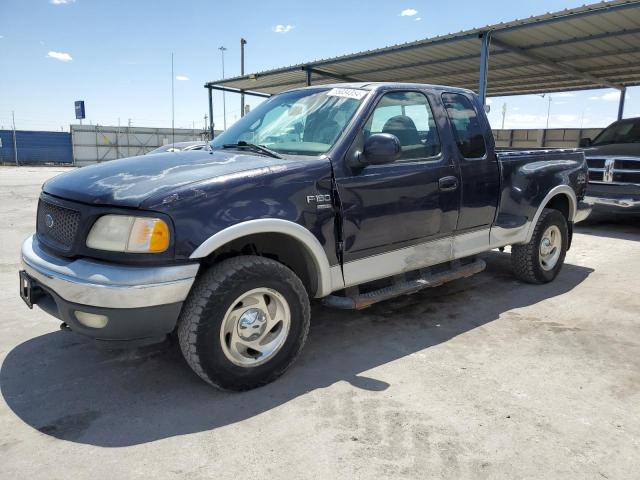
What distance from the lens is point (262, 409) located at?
286cm

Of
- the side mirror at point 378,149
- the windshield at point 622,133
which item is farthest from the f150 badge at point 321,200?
the windshield at point 622,133

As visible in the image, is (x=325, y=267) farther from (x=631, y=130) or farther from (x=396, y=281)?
(x=631, y=130)

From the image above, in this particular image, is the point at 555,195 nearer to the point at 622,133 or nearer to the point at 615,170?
the point at 615,170

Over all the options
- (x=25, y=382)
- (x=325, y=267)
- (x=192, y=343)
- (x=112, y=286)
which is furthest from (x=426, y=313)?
(x=25, y=382)

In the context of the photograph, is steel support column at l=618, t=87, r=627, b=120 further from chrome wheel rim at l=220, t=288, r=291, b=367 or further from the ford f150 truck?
chrome wheel rim at l=220, t=288, r=291, b=367

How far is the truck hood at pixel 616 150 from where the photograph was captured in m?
8.53

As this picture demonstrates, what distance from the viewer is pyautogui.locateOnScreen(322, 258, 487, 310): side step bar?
11.5ft

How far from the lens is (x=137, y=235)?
2.61 m

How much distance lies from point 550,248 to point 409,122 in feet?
8.69

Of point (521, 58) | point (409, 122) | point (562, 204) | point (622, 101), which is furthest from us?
point (622, 101)

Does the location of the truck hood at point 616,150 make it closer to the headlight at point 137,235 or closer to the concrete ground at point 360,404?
the concrete ground at point 360,404

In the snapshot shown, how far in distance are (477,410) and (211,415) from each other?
1.54 m

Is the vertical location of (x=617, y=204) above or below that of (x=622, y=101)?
below

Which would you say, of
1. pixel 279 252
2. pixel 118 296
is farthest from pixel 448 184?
pixel 118 296
